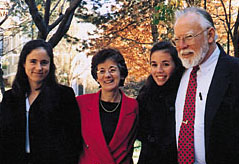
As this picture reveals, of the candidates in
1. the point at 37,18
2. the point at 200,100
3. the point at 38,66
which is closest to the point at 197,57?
the point at 200,100

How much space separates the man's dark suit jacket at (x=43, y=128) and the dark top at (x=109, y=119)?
0.84ft

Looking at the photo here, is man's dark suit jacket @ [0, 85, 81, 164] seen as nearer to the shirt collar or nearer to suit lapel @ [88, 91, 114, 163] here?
suit lapel @ [88, 91, 114, 163]

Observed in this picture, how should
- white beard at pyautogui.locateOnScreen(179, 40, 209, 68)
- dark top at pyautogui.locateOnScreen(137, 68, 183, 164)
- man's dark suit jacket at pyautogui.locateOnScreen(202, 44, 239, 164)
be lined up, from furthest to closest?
dark top at pyautogui.locateOnScreen(137, 68, 183, 164), white beard at pyautogui.locateOnScreen(179, 40, 209, 68), man's dark suit jacket at pyautogui.locateOnScreen(202, 44, 239, 164)

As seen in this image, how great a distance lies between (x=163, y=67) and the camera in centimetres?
320

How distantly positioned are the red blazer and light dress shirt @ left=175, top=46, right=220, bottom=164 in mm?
580

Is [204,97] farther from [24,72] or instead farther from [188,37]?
[24,72]

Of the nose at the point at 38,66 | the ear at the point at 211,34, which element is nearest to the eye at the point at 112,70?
the nose at the point at 38,66

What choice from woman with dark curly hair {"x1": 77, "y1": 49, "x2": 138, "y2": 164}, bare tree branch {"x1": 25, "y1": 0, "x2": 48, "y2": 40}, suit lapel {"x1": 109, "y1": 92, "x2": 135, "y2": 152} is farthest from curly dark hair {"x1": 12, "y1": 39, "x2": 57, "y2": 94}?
bare tree branch {"x1": 25, "y1": 0, "x2": 48, "y2": 40}

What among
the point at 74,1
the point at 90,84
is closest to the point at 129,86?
the point at 74,1

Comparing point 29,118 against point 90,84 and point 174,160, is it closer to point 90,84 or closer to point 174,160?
point 174,160

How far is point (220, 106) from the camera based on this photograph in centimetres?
260

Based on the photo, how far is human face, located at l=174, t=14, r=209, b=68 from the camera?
2.80 meters

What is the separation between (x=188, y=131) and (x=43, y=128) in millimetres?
1356

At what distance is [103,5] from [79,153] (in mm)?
7365
